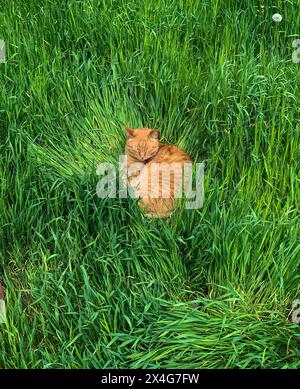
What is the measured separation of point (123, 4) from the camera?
3.83 meters

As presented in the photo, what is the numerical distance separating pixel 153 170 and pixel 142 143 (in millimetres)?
140

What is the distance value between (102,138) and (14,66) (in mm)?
696

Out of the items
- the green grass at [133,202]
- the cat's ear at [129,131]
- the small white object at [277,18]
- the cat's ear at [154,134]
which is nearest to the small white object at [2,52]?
the green grass at [133,202]

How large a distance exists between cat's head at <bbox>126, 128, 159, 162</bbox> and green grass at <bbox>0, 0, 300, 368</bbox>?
141 mm

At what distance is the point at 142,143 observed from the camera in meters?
3.12

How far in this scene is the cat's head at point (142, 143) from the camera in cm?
312

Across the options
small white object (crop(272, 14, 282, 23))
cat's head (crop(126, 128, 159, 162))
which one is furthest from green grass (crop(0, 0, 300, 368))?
cat's head (crop(126, 128, 159, 162))

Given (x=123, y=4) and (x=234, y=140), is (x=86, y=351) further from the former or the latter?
(x=123, y=4)

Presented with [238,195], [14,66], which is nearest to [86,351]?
[238,195]

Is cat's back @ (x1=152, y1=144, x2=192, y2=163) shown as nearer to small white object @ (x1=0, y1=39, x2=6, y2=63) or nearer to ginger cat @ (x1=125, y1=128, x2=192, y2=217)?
ginger cat @ (x1=125, y1=128, x2=192, y2=217)

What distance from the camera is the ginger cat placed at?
2908 millimetres

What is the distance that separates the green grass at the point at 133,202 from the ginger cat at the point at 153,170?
0.10 metres

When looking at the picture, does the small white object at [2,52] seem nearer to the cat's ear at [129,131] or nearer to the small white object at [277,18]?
the cat's ear at [129,131]

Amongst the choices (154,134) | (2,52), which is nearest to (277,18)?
(154,134)
